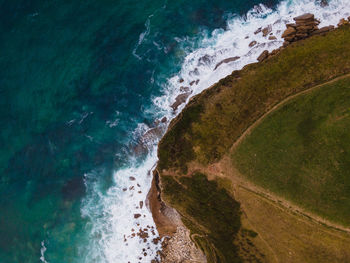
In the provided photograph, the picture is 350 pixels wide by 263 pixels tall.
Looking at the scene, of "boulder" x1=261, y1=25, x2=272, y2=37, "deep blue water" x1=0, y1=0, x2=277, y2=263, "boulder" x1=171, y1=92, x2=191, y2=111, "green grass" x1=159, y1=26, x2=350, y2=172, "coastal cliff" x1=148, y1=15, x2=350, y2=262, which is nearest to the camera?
"coastal cliff" x1=148, y1=15, x2=350, y2=262

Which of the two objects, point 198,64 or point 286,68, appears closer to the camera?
point 286,68

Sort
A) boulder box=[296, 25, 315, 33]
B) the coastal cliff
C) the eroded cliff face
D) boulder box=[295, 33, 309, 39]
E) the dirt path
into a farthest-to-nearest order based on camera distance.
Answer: the eroded cliff face < boulder box=[296, 25, 315, 33] < boulder box=[295, 33, 309, 39] < the coastal cliff < the dirt path

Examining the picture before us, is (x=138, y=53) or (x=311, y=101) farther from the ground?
(x=138, y=53)

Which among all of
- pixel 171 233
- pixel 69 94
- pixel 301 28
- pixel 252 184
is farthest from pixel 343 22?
pixel 69 94

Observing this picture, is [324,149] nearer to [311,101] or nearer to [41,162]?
[311,101]

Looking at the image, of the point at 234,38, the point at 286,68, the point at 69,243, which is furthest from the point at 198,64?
the point at 69,243

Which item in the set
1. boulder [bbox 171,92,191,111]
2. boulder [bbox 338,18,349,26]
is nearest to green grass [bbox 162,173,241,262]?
boulder [bbox 171,92,191,111]

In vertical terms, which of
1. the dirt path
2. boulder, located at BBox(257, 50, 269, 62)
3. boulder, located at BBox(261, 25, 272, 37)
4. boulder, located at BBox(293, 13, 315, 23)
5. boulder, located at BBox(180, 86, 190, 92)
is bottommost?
the dirt path

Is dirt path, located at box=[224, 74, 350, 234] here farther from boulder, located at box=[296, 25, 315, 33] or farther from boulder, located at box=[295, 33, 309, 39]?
Result: boulder, located at box=[296, 25, 315, 33]
